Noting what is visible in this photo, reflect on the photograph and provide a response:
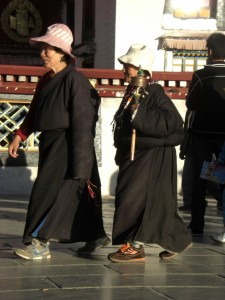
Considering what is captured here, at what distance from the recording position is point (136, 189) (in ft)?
25.1

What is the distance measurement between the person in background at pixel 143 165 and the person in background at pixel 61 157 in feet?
0.91

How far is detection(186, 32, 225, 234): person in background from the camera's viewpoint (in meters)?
9.48

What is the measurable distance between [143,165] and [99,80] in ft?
24.6

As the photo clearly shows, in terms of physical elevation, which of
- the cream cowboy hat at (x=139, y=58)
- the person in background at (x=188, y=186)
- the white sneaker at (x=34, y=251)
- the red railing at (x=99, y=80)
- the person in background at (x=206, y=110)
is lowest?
the person in background at (x=188, y=186)

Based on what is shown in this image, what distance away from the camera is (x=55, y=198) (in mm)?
7719

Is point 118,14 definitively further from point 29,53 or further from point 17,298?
point 17,298

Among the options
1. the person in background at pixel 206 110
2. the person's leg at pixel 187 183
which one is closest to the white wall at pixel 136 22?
the person's leg at pixel 187 183

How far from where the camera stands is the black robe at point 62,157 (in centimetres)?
765

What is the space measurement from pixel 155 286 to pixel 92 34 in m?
21.3

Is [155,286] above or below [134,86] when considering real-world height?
below

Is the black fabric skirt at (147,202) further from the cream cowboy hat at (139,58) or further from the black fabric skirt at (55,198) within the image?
the cream cowboy hat at (139,58)

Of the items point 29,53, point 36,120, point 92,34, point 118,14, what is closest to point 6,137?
point 36,120

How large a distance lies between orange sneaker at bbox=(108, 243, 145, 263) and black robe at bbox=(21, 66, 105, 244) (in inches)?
12.9

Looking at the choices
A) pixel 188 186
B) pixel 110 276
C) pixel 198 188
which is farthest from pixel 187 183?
pixel 110 276
